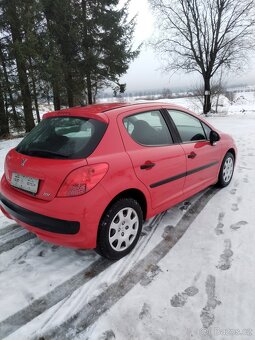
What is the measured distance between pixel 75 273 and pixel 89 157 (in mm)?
1196

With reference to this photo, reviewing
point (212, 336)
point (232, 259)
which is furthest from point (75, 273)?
point (232, 259)

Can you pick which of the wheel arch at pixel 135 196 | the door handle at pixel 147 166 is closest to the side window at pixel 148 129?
the door handle at pixel 147 166

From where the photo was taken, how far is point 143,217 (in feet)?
10.1

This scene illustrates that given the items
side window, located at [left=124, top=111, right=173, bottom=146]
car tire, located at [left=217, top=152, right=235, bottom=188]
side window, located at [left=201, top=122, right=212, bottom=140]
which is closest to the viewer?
side window, located at [left=124, top=111, right=173, bottom=146]

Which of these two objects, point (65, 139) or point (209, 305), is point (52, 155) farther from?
point (209, 305)

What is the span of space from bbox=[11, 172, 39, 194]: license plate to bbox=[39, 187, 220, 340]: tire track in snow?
3.80ft

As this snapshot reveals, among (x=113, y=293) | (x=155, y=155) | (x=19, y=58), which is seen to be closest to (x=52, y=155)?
(x=155, y=155)

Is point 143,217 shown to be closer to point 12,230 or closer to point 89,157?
point 89,157

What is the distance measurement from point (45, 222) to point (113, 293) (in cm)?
90

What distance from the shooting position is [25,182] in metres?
2.66

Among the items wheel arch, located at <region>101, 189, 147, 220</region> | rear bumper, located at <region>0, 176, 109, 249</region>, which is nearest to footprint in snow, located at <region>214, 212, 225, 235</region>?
wheel arch, located at <region>101, 189, 147, 220</region>

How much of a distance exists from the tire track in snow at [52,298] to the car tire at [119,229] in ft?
0.53

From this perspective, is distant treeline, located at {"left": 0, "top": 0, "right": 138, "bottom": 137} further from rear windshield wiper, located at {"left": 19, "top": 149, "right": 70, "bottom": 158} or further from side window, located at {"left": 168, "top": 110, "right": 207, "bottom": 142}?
rear windshield wiper, located at {"left": 19, "top": 149, "right": 70, "bottom": 158}

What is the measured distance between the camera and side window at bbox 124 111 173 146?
2932 millimetres
